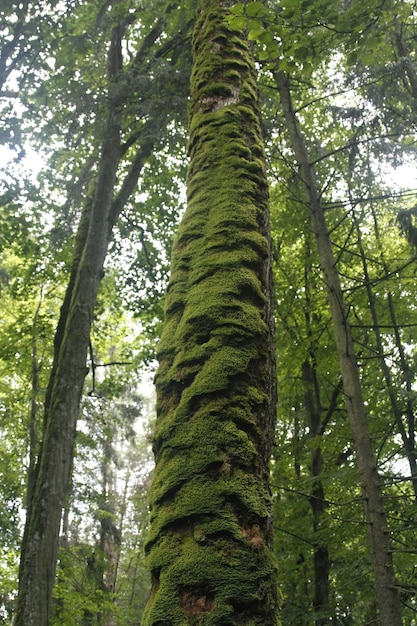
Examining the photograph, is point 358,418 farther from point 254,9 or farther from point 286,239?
point 286,239

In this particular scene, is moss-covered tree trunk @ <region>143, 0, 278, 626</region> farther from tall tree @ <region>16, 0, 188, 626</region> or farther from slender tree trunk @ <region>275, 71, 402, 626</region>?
tall tree @ <region>16, 0, 188, 626</region>

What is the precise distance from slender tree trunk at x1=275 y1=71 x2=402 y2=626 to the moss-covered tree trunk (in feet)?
8.56

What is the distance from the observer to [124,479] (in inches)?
1037

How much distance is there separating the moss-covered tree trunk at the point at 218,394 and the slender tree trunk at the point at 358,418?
8.56 ft

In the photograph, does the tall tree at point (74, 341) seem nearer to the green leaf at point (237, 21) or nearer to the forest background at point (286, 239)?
the forest background at point (286, 239)

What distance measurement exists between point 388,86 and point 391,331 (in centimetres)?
473

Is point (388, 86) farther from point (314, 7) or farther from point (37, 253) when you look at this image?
point (37, 253)

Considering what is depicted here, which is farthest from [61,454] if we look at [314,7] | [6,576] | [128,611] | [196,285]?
[128,611]

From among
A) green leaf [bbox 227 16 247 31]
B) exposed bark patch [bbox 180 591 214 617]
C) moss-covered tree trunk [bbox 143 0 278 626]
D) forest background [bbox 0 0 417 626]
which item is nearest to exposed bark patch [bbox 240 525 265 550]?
moss-covered tree trunk [bbox 143 0 278 626]

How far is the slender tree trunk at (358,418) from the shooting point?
401 centimetres

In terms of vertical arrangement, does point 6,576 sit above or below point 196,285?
below

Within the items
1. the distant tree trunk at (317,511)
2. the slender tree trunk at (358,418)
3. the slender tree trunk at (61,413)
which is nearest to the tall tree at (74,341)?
the slender tree trunk at (61,413)

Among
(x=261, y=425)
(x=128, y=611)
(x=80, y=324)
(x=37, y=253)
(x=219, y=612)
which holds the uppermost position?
(x=37, y=253)

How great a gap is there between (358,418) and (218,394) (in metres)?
3.26
